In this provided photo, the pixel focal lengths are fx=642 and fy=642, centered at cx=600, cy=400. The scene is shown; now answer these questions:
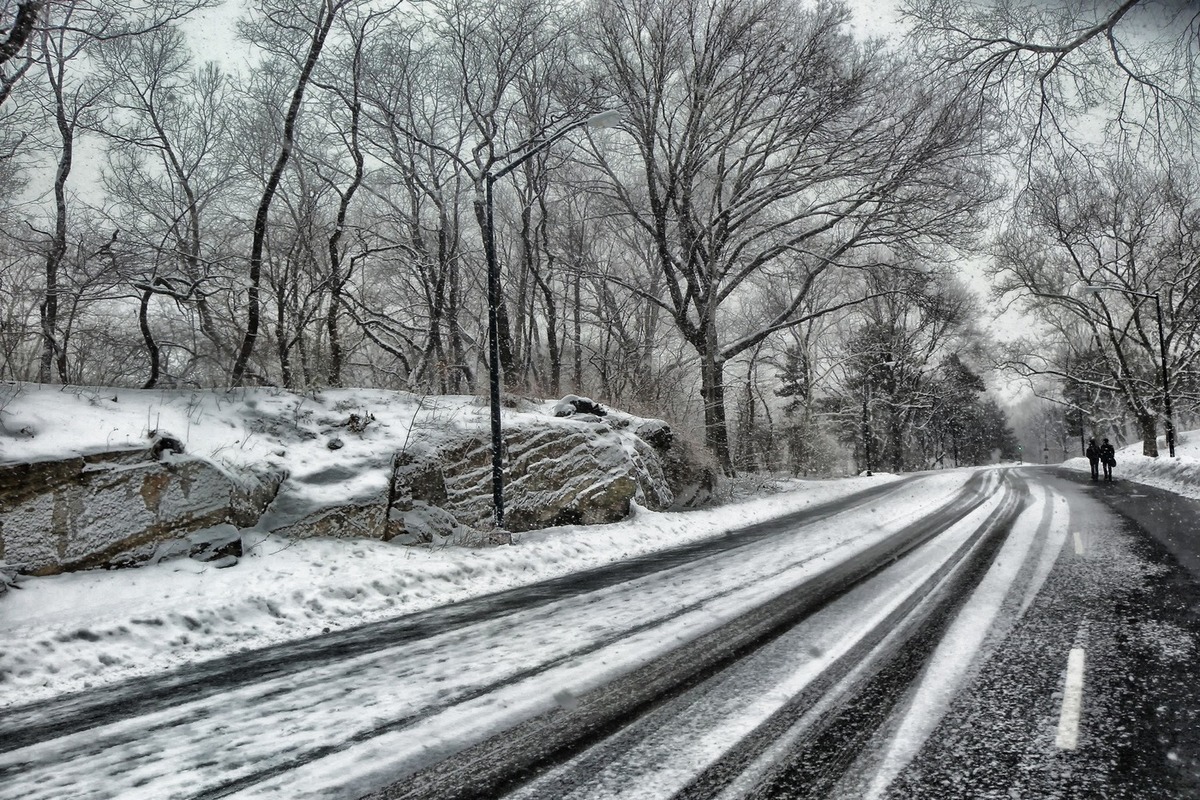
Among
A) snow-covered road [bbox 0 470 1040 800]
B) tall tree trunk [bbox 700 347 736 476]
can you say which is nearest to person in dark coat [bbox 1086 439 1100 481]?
tall tree trunk [bbox 700 347 736 476]

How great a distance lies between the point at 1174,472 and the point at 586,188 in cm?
2124

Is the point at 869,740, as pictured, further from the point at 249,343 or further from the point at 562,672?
the point at 249,343

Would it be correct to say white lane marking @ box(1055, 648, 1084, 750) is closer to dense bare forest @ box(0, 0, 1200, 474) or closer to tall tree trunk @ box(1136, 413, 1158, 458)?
dense bare forest @ box(0, 0, 1200, 474)

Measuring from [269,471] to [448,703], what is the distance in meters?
6.45

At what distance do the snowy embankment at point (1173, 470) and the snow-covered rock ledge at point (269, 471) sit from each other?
14.8 m

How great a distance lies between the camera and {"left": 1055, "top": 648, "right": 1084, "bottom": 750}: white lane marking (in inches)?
115

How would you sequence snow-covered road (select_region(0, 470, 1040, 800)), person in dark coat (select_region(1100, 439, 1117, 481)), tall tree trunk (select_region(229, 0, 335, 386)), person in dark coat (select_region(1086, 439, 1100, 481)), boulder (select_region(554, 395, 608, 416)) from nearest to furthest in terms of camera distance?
snow-covered road (select_region(0, 470, 1040, 800)) → tall tree trunk (select_region(229, 0, 335, 386)) → boulder (select_region(554, 395, 608, 416)) → person in dark coat (select_region(1100, 439, 1117, 481)) → person in dark coat (select_region(1086, 439, 1100, 481))

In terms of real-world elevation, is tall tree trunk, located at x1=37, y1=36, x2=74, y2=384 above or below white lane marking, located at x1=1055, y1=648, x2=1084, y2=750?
above

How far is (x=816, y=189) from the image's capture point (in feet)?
69.4

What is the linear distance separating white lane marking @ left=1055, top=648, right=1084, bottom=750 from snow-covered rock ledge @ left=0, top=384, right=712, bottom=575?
7.64m

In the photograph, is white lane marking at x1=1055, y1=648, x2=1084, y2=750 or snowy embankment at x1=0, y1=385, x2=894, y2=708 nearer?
white lane marking at x1=1055, y1=648, x2=1084, y2=750

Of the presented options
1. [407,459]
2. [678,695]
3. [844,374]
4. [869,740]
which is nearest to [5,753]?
[678,695]

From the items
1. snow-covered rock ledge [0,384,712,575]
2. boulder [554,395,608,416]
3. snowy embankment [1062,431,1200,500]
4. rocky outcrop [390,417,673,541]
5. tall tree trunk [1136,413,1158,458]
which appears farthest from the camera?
tall tree trunk [1136,413,1158,458]

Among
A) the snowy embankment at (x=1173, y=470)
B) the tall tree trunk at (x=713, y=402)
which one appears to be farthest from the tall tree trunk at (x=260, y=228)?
the snowy embankment at (x=1173, y=470)
